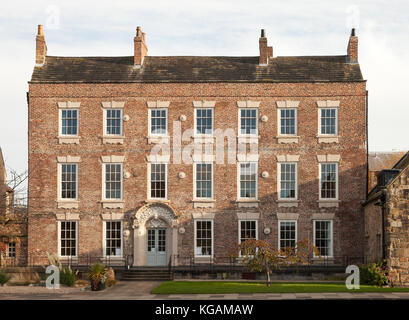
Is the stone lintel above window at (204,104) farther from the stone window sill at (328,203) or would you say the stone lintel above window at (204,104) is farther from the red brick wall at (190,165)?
the stone window sill at (328,203)

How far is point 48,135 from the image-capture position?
38.1 metres

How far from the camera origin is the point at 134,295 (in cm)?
2736

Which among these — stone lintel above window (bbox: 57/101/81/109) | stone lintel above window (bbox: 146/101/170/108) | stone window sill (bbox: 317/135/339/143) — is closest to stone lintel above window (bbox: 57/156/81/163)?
stone lintel above window (bbox: 57/101/81/109)

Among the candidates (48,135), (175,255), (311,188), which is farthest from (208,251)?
(48,135)

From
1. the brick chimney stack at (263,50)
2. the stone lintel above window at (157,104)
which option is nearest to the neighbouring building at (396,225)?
the brick chimney stack at (263,50)

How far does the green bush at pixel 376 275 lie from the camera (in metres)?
30.1

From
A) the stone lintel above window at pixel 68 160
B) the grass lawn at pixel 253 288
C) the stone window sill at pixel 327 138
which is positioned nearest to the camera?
the grass lawn at pixel 253 288

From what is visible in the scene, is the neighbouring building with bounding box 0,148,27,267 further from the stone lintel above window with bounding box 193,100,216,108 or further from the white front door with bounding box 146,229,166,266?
the stone lintel above window with bounding box 193,100,216,108

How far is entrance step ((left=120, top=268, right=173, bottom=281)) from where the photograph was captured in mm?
34750

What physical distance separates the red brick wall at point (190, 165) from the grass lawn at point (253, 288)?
6633 millimetres

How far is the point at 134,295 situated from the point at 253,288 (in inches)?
190

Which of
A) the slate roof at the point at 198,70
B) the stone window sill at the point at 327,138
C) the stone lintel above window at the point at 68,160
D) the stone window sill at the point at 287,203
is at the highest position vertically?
the slate roof at the point at 198,70

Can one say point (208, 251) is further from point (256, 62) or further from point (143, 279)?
point (256, 62)

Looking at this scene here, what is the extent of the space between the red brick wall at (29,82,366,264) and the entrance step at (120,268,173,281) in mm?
2488
